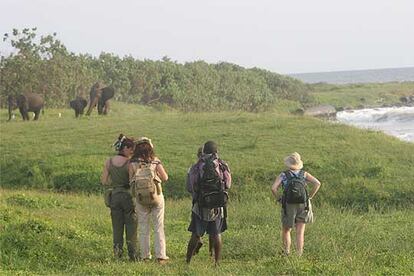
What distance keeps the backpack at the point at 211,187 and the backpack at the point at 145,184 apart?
0.67m

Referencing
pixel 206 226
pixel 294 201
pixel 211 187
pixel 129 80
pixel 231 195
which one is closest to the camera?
pixel 211 187

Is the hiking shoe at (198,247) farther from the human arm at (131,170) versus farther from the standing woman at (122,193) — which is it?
the human arm at (131,170)

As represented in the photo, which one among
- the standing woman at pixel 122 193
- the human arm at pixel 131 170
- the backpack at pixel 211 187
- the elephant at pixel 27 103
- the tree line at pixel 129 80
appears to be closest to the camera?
the backpack at pixel 211 187

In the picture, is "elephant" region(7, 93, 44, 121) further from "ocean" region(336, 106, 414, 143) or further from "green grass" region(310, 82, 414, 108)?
"green grass" region(310, 82, 414, 108)

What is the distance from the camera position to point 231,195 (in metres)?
16.8

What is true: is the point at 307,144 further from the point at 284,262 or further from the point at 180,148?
the point at 284,262

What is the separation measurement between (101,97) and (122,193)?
23592 millimetres

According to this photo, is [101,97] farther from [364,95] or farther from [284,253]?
[364,95]

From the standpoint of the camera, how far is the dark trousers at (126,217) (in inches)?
367

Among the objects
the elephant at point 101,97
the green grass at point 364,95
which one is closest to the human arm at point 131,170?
the elephant at point 101,97

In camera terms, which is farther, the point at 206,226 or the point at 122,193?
the point at 122,193

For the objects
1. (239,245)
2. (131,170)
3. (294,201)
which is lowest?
(239,245)

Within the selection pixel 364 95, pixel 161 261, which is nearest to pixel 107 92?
pixel 161 261

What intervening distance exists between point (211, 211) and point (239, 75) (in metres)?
47.4
